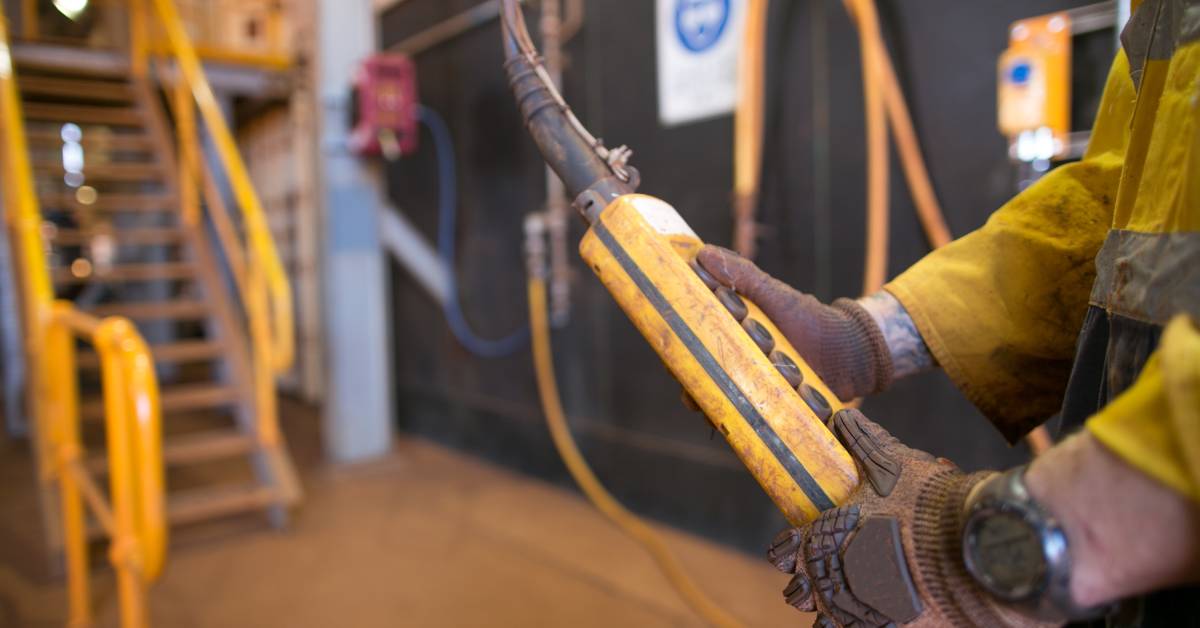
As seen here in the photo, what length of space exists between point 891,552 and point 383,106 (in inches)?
130

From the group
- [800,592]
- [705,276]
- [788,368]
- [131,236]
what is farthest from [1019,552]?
[131,236]

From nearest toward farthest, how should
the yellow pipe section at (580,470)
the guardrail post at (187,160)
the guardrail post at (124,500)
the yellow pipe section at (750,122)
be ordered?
the guardrail post at (124,500), the yellow pipe section at (750,122), the yellow pipe section at (580,470), the guardrail post at (187,160)

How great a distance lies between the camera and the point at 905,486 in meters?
0.73

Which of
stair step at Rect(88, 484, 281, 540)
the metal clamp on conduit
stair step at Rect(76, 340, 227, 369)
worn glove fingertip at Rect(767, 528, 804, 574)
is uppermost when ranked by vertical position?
the metal clamp on conduit

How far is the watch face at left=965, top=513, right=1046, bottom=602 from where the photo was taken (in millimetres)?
547

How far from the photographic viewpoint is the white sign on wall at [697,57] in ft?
7.99

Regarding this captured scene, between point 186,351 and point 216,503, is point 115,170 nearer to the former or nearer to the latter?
point 186,351

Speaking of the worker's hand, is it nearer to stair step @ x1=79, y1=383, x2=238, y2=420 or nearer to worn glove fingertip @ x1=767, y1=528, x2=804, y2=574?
worn glove fingertip @ x1=767, y1=528, x2=804, y2=574

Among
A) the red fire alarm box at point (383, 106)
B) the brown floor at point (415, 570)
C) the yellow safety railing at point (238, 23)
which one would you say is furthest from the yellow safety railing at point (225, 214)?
the yellow safety railing at point (238, 23)

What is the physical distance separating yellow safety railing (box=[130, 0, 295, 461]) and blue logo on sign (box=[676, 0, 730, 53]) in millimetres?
1720

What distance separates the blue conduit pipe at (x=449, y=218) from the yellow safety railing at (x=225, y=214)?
0.94m

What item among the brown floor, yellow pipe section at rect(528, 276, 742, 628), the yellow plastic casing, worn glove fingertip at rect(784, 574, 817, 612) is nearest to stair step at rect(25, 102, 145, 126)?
the brown floor

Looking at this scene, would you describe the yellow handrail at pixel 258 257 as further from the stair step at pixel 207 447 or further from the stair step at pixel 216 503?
the stair step at pixel 216 503

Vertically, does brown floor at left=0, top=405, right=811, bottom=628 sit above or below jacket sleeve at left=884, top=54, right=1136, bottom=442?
below
